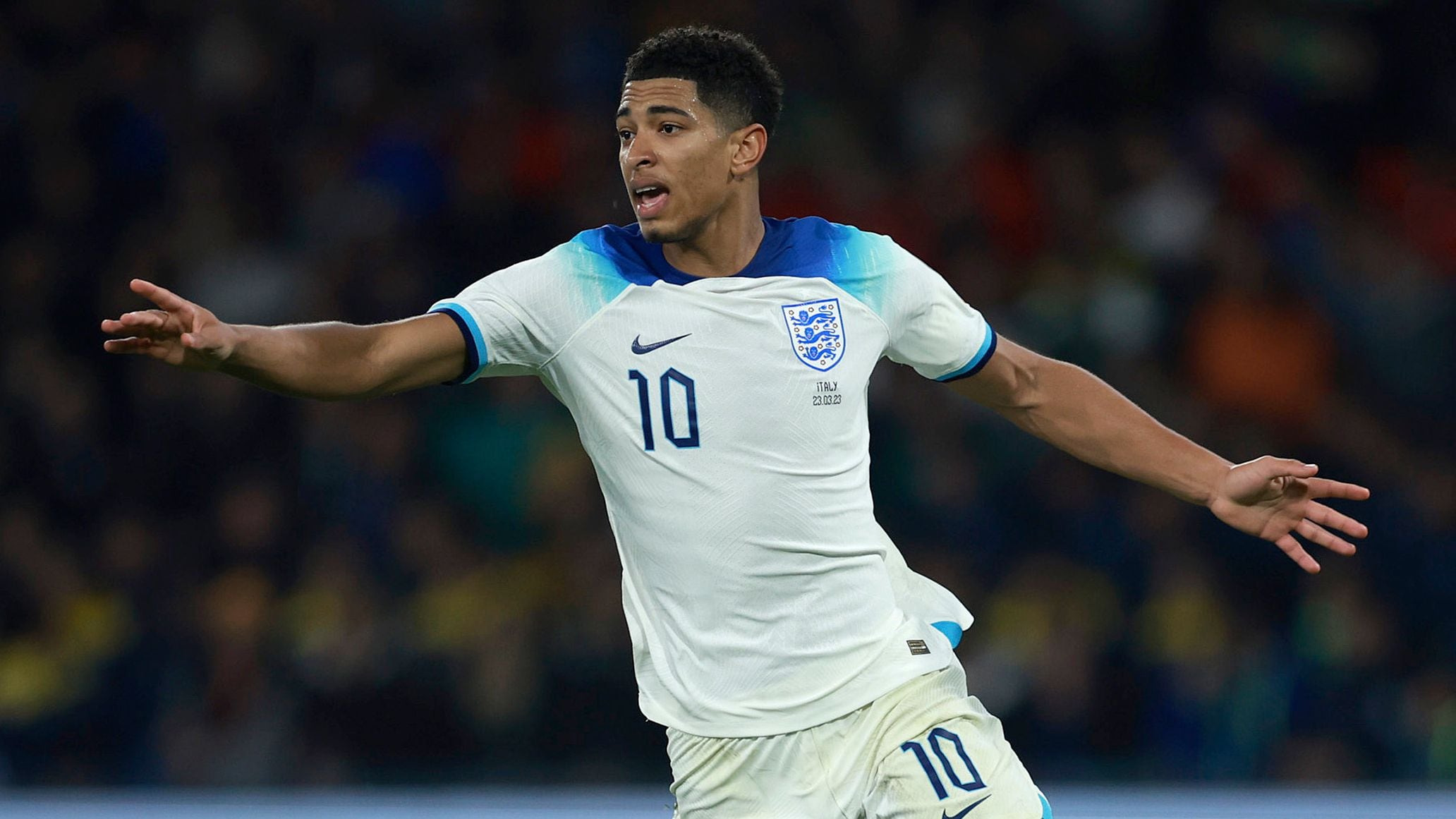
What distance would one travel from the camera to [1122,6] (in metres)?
8.69

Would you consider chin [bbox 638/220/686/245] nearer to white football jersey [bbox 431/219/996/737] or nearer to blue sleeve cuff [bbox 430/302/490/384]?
white football jersey [bbox 431/219/996/737]

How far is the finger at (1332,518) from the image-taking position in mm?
3475

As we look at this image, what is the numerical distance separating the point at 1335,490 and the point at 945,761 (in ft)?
3.12

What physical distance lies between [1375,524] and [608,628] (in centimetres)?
295

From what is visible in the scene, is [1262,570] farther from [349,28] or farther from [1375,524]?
[349,28]

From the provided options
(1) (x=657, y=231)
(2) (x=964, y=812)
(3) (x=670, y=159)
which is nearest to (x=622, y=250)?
(1) (x=657, y=231)

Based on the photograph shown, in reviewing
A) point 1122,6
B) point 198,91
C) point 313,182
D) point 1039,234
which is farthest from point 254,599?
point 1122,6

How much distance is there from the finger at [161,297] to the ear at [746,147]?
3.74 feet

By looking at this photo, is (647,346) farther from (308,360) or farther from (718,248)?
(308,360)

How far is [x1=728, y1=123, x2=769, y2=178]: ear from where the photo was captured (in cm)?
352

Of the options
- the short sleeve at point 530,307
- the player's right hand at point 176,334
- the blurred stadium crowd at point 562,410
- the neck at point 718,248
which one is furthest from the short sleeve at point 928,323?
the blurred stadium crowd at point 562,410

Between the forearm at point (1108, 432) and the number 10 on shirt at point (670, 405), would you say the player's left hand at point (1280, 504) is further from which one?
the number 10 on shirt at point (670, 405)

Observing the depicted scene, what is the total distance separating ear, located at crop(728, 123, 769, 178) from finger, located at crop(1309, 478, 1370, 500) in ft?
4.17

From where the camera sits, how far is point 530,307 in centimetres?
334
